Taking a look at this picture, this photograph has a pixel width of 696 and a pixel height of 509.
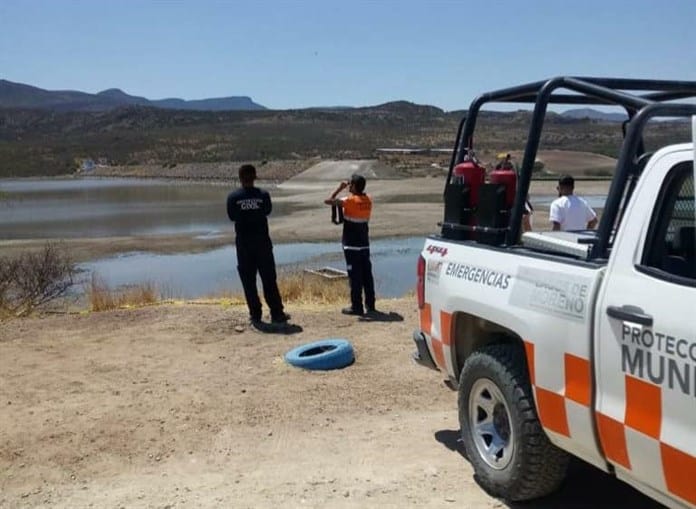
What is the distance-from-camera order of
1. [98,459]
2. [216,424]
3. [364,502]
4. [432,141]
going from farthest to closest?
[432,141] → [216,424] → [98,459] → [364,502]

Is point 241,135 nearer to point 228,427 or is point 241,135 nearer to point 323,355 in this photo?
point 323,355

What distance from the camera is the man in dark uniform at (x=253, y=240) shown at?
975 centimetres

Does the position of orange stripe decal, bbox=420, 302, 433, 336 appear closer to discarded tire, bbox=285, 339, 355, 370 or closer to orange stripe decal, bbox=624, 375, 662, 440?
orange stripe decal, bbox=624, 375, 662, 440

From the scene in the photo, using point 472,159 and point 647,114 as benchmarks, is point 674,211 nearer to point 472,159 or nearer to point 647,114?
point 647,114

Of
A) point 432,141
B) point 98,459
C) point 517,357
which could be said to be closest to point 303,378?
point 98,459

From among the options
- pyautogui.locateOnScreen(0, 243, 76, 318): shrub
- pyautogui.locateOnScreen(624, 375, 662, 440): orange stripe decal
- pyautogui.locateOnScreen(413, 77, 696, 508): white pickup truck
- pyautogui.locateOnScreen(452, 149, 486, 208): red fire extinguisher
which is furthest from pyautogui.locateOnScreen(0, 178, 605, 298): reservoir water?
pyautogui.locateOnScreen(624, 375, 662, 440): orange stripe decal

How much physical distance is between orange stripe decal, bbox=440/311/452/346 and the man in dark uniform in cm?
465

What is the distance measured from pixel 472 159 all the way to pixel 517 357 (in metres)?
1.77

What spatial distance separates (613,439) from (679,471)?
1.36ft

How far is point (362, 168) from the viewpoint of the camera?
6347 cm

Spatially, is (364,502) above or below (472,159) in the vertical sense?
below

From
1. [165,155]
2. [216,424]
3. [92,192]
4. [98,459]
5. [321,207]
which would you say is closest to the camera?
[98,459]

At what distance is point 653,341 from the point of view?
3535mm

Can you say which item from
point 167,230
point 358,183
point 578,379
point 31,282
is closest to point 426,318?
point 578,379
